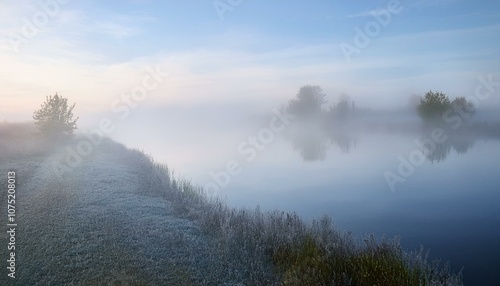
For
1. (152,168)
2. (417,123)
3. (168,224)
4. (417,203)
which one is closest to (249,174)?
(152,168)

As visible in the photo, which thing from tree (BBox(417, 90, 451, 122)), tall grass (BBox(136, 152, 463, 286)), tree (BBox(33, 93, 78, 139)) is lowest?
tall grass (BBox(136, 152, 463, 286))

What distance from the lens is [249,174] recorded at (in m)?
25.6

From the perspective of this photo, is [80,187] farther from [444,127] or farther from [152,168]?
[444,127]

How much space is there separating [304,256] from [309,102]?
2676 inches

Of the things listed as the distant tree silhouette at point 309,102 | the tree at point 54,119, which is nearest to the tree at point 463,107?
the distant tree silhouette at point 309,102

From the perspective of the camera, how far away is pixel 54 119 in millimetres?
28531

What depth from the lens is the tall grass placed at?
7.73m

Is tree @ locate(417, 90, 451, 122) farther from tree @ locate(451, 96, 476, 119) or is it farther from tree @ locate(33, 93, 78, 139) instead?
tree @ locate(33, 93, 78, 139)

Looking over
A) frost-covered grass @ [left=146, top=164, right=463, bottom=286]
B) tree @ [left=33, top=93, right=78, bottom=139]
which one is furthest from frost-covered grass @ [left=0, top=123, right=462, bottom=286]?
tree @ [left=33, top=93, right=78, bottom=139]

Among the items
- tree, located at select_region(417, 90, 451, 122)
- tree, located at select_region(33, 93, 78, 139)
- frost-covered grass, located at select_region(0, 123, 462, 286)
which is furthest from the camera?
tree, located at select_region(417, 90, 451, 122)

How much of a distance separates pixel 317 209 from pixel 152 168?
10100mm

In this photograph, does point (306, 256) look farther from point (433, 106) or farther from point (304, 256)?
point (433, 106)

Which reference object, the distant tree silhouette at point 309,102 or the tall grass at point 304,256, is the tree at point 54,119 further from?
the distant tree silhouette at point 309,102

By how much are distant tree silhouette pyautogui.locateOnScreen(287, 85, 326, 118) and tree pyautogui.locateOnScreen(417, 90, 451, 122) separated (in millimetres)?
19994
